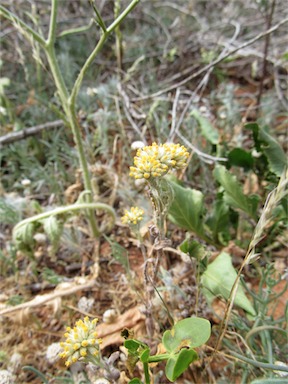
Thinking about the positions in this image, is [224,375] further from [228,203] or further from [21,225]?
[21,225]

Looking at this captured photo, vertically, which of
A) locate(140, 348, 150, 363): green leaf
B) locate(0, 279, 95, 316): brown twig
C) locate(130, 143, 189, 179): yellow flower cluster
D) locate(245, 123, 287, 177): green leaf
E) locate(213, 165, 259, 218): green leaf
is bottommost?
locate(0, 279, 95, 316): brown twig

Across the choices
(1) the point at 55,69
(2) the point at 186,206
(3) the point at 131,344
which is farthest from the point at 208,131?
(3) the point at 131,344

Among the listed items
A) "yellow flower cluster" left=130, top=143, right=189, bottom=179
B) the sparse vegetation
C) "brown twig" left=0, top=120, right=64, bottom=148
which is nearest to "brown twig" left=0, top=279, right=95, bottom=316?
the sparse vegetation

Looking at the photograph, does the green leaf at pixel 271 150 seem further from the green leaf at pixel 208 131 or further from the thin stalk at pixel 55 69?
the thin stalk at pixel 55 69

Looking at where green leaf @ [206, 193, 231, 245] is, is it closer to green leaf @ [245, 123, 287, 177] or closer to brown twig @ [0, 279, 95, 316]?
green leaf @ [245, 123, 287, 177]

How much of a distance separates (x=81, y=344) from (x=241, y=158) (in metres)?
1.04

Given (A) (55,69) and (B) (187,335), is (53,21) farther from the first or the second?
(B) (187,335)

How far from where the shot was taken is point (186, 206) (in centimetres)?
138

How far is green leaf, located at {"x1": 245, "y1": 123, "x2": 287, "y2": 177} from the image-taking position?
1.43 m

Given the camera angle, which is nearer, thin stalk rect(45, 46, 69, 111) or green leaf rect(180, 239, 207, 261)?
green leaf rect(180, 239, 207, 261)

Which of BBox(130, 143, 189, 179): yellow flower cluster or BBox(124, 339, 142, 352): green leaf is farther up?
BBox(130, 143, 189, 179): yellow flower cluster

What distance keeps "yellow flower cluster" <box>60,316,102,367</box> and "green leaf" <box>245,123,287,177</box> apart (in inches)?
37.0

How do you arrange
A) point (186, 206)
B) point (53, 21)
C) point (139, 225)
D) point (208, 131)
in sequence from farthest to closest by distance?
point (208, 131) < point (186, 206) < point (53, 21) < point (139, 225)

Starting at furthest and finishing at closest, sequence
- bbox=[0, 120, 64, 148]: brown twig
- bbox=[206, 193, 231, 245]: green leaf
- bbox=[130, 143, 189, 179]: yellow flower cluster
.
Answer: bbox=[0, 120, 64, 148]: brown twig
bbox=[206, 193, 231, 245]: green leaf
bbox=[130, 143, 189, 179]: yellow flower cluster
